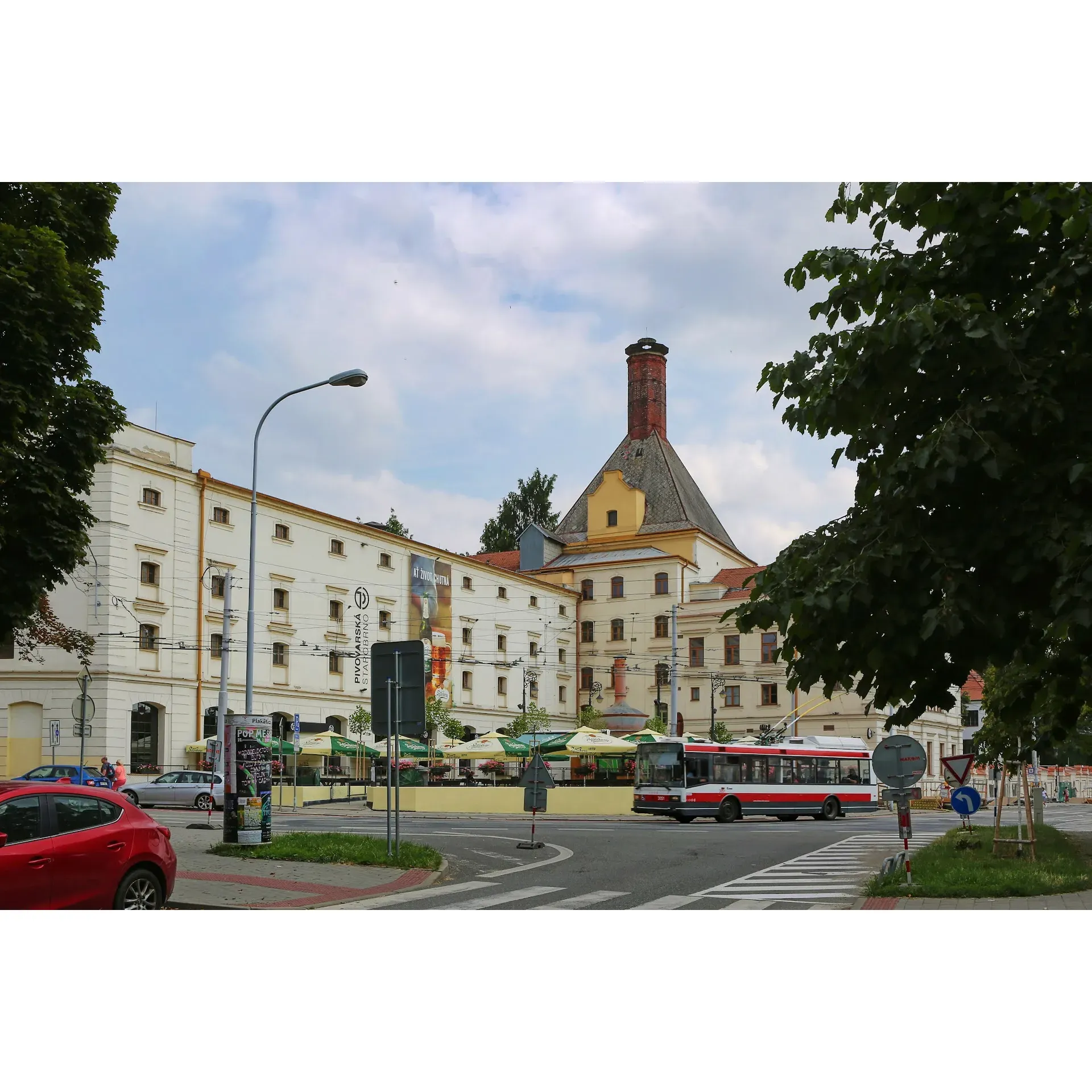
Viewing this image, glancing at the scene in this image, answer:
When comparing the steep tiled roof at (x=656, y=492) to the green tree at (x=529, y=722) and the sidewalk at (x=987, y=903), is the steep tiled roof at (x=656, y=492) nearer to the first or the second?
the green tree at (x=529, y=722)

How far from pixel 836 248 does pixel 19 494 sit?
10.3m

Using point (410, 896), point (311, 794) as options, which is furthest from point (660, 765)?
point (410, 896)

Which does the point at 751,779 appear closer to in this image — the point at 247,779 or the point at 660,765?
the point at 660,765

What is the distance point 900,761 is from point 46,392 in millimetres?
11631

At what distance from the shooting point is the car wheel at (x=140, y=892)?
1197 centimetres

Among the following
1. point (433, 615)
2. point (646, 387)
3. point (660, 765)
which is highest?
point (646, 387)

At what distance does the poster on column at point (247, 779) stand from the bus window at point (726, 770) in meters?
22.6

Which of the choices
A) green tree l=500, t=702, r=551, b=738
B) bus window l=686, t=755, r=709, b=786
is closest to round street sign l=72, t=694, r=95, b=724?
bus window l=686, t=755, r=709, b=786

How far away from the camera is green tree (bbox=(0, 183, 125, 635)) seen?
14.2 m

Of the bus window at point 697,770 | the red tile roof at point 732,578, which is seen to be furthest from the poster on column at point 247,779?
the red tile roof at point 732,578

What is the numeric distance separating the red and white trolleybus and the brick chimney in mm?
42743

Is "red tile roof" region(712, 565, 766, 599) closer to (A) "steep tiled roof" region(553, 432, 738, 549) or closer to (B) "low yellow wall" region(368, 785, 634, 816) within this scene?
(A) "steep tiled roof" region(553, 432, 738, 549)

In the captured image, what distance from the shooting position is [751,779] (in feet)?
142

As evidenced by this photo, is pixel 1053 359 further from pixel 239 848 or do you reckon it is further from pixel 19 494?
pixel 239 848
